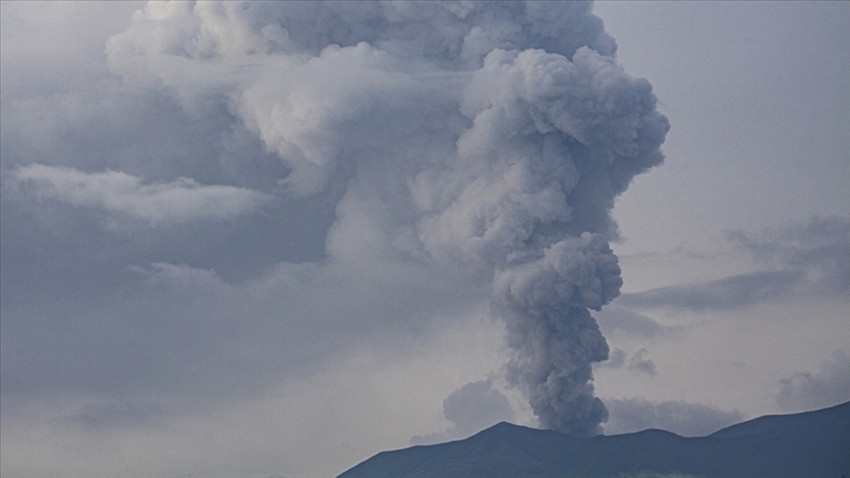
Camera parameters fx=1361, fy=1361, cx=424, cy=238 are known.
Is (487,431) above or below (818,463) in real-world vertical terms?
above

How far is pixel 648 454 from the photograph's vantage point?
109000 mm

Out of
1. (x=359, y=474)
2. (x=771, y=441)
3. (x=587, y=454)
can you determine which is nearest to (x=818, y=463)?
(x=771, y=441)

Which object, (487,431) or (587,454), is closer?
(587,454)

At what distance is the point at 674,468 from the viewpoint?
10675 cm

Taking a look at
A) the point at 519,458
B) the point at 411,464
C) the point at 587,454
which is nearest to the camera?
the point at 587,454

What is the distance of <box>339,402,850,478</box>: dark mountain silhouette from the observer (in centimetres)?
10462

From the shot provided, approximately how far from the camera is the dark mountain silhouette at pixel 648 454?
105 m

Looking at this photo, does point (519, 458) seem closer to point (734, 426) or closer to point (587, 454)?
point (587, 454)

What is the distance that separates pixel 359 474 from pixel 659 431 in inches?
1008

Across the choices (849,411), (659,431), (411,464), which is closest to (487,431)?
(411,464)

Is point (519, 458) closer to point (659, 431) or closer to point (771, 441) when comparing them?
point (659, 431)

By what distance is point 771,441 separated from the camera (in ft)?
368

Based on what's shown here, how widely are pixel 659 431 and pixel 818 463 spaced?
12882 millimetres

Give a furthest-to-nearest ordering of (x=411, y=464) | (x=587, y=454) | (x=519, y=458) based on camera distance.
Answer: (x=411, y=464) < (x=519, y=458) < (x=587, y=454)
